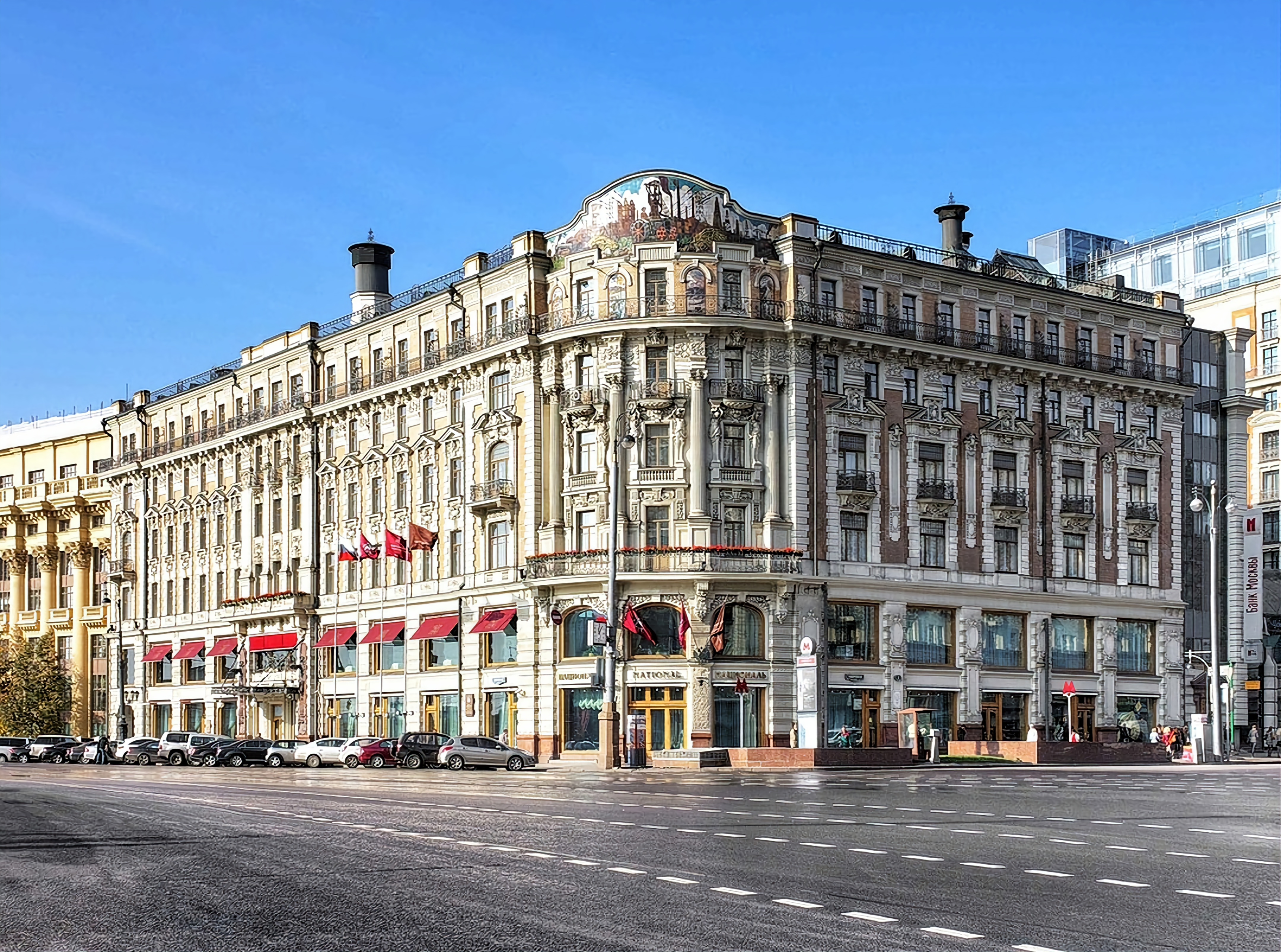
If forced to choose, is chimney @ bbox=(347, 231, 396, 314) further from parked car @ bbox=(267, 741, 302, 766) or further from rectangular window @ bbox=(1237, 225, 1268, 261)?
rectangular window @ bbox=(1237, 225, 1268, 261)

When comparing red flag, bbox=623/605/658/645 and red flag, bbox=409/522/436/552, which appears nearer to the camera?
red flag, bbox=623/605/658/645

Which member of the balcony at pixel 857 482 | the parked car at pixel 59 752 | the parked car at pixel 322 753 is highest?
the balcony at pixel 857 482

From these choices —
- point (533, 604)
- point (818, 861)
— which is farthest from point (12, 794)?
point (533, 604)

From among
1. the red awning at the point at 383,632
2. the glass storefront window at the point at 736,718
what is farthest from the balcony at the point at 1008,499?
the red awning at the point at 383,632

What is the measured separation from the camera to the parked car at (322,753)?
65.2 metres

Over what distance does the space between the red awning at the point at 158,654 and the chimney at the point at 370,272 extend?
1029 inches

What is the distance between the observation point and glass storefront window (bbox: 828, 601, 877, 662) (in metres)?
68.7

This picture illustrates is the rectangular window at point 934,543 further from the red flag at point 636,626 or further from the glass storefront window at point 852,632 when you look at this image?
the red flag at point 636,626

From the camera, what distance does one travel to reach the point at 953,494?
72625 millimetres

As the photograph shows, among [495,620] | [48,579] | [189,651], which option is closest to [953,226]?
[495,620]

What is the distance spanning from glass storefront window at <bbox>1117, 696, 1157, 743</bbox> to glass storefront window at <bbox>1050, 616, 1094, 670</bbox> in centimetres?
260

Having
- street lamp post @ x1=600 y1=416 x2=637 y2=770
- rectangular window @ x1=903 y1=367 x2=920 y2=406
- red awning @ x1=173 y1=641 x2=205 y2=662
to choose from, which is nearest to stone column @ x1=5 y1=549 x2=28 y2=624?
red awning @ x1=173 y1=641 x2=205 y2=662

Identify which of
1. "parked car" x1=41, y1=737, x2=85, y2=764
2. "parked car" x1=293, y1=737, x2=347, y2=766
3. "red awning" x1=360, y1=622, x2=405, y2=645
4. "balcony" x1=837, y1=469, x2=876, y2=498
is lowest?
"parked car" x1=41, y1=737, x2=85, y2=764

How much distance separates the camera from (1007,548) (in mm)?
74750
